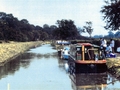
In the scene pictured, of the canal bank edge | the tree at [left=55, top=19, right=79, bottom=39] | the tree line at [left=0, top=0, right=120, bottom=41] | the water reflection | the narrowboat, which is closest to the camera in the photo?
the water reflection

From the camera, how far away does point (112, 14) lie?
50.4m

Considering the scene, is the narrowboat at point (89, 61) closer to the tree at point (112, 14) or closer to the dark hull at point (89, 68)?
the dark hull at point (89, 68)

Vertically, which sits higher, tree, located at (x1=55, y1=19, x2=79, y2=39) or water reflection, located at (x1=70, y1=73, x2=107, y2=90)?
tree, located at (x1=55, y1=19, x2=79, y2=39)

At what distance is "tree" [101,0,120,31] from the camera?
4916cm

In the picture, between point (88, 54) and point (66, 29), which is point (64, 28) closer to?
point (66, 29)

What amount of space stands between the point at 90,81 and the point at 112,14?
3128cm

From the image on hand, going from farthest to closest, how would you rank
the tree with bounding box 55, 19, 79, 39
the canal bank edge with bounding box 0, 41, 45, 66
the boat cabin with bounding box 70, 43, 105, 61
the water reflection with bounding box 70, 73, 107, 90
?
the tree with bounding box 55, 19, 79, 39 → the canal bank edge with bounding box 0, 41, 45, 66 → the boat cabin with bounding box 70, 43, 105, 61 → the water reflection with bounding box 70, 73, 107, 90

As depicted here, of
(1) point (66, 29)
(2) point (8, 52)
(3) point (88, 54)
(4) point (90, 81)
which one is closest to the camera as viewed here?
(4) point (90, 81)

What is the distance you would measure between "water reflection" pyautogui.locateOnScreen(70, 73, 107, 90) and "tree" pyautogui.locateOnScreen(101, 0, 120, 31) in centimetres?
2708

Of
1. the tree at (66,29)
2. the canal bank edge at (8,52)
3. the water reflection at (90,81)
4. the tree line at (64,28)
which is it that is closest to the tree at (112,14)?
the tree line at (64,28)

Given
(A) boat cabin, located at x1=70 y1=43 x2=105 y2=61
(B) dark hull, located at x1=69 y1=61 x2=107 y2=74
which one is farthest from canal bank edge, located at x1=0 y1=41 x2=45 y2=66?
(B) dark hull, located at x1=69 y1=61 x2=107 y2=74

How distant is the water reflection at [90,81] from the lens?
18156 millimetres

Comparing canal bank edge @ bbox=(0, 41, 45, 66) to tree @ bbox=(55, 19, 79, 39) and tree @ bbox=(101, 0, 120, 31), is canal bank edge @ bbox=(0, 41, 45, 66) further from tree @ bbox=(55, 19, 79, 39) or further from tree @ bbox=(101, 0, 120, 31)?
tree @ bbox=(55, 19, 79, 39)

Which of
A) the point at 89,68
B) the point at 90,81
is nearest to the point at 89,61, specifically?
the point at 89,68
